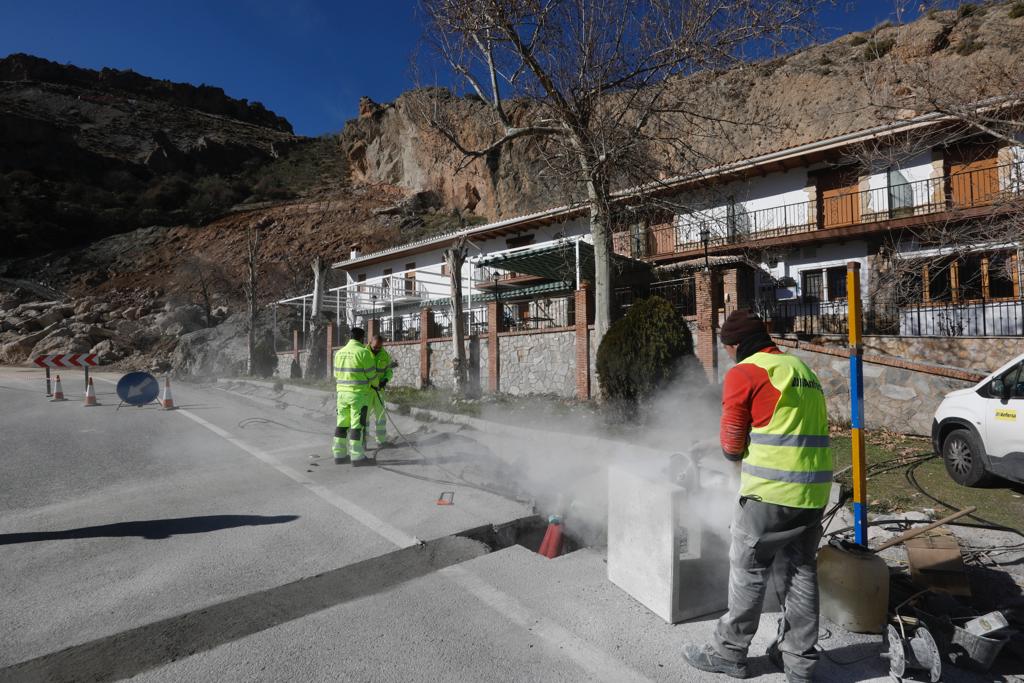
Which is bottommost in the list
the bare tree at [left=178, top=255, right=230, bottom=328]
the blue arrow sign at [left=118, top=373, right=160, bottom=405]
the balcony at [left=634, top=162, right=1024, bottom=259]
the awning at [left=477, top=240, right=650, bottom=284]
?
the blue arrow sign at [left=118, top=373, right=160, bottom=405]

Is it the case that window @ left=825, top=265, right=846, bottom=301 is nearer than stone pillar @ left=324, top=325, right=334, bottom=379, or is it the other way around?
window @ left=825, top=265, right=846, bottom=301

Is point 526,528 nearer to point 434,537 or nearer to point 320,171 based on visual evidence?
point 434,537

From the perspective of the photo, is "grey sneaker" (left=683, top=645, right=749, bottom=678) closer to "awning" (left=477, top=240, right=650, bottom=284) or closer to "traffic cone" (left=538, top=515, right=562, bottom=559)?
"traffic cone" (left=538, top=515, right=562, bottom=559)

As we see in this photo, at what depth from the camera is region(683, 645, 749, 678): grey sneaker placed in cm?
262

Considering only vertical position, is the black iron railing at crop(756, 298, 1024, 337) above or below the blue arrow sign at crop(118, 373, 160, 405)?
above

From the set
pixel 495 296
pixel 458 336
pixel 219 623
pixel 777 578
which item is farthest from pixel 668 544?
pixel 495 296

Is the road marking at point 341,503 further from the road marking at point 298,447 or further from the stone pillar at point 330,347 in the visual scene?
the stone pillar at point 330,347

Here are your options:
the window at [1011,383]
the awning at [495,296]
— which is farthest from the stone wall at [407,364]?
the window at [1011,383]

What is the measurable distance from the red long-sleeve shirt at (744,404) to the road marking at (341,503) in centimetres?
256

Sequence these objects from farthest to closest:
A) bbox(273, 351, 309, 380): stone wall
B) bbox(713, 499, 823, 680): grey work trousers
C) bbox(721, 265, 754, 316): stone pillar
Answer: bbox(273, 351, 309, 380): stone wall, bbox(721, 265, 754, 316): stone pillar, bbox(713, 499, 823, 680): grey work trousers

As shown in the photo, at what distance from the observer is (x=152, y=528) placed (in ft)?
15.3

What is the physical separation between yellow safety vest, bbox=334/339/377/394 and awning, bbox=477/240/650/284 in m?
7.96

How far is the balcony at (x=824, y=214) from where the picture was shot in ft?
50.8

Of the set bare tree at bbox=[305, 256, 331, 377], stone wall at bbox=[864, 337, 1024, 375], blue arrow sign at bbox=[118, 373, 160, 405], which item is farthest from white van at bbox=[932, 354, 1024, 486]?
bare tree at bbox=[305, 256, 331, 377]
